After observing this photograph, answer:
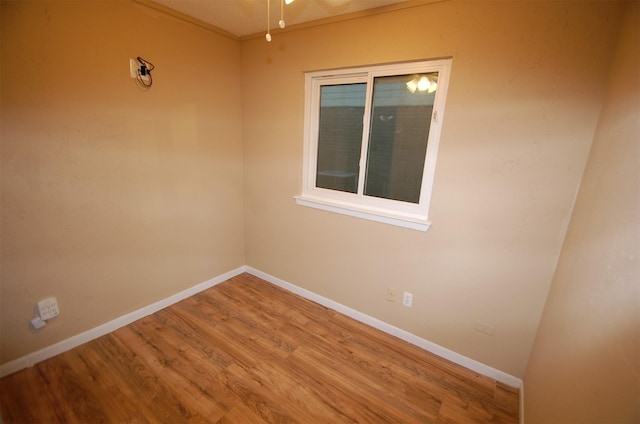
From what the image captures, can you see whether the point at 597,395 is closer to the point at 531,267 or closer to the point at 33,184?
the point at 531,267

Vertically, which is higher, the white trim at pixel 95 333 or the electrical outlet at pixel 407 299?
the electrical outlet at pixel 407 299

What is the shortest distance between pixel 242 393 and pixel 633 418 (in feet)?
5.49

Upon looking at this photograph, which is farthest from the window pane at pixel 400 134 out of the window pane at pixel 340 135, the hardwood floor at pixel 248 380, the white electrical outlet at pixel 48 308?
the white electrical outlet at pixel 48 308

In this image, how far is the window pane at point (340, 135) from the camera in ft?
7.02

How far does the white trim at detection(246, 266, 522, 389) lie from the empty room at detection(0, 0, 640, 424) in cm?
2

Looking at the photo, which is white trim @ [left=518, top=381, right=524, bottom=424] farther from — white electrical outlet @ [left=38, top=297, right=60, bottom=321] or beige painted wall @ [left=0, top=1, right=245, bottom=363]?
white electrical outlet @ [left=38, top=297, right=60, bottom=321]

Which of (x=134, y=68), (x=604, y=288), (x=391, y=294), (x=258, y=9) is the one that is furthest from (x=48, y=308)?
(x=604, y=288)

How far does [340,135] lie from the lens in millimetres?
2254

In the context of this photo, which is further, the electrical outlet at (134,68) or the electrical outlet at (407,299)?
the electrical outlet at (407,299)

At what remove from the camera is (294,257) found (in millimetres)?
2650

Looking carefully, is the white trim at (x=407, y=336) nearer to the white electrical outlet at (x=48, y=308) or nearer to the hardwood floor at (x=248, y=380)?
the hardwood floor at (x=248, y=380)

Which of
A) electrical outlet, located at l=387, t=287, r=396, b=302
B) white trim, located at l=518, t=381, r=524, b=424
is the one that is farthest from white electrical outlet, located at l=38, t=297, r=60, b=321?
white trim, located at l=518, t=381, r=524, b=424

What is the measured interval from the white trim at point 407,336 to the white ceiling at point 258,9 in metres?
2.35

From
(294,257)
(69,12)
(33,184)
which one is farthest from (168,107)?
(294,257)
